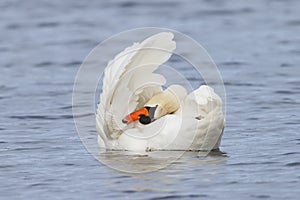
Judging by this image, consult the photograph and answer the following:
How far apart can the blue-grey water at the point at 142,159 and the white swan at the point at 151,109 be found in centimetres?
24

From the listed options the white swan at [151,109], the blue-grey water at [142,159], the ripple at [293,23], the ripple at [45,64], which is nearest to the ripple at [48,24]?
the blue-grey water at [142,159]

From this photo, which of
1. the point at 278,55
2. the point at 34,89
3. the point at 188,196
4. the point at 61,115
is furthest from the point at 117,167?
the point at 278,55

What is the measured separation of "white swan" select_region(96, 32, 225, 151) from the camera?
977cm

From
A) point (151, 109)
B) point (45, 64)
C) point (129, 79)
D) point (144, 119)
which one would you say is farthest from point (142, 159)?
point (45, 64)

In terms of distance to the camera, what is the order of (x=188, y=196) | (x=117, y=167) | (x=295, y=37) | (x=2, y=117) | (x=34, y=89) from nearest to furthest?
(x=188, y=196), (x=117, y=167), (x=2, y=117), (x=34, y=89), (x=295, y=37)

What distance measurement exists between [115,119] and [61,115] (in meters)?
2.68

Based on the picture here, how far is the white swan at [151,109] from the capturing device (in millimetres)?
9766

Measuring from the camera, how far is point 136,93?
10195mm

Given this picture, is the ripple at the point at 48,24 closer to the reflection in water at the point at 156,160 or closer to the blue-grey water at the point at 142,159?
the blue-grey water at the point at 142,159

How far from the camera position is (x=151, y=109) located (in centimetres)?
1023

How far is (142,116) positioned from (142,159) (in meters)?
0.44

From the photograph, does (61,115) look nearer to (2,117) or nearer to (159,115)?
(2,117)

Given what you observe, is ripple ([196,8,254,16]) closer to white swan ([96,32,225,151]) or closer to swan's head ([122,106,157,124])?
white swan ([96,32,225,151])

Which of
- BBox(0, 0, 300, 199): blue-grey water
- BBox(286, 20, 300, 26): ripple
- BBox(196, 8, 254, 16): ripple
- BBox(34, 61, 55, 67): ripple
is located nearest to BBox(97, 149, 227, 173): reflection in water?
BBox(0, 0, 300, 199): blue-grey water
